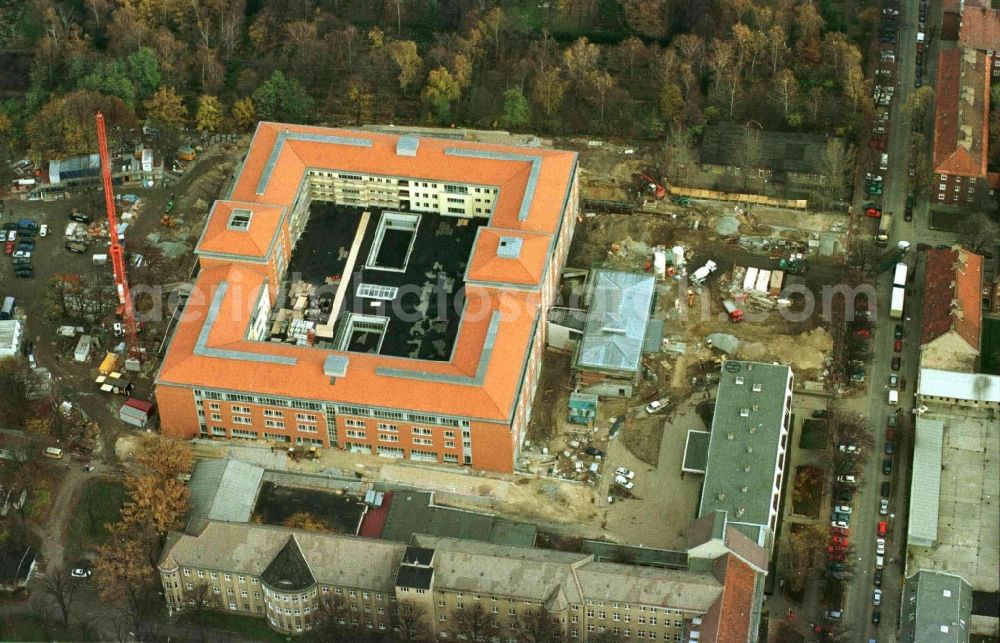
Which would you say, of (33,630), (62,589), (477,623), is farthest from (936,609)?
(33,630)

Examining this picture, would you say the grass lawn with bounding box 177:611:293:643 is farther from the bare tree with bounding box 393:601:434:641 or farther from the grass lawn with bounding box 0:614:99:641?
the bare tree with bounding box 393:601:434:641

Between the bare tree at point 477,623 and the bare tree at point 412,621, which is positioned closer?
the bare tree at point 477,623

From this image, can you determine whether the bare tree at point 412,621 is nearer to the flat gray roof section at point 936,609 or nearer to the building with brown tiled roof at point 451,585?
the building with brown tiled roof at point 451,585

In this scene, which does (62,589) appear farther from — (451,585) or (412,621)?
(451,585)

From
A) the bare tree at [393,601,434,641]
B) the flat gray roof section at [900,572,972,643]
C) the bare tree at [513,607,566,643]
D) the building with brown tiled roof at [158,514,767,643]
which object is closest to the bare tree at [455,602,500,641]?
the building with brown tiled roof at [158,514,767,643]

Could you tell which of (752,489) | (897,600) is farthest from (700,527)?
(897,600)

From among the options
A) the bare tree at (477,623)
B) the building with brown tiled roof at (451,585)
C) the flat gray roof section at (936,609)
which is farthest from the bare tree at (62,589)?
the flat gray roof section at (936,609)

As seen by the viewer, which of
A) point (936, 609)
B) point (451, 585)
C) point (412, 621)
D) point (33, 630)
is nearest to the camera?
point (936, 609)
